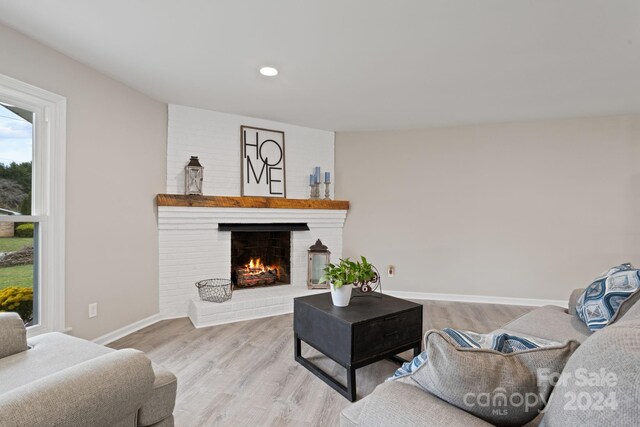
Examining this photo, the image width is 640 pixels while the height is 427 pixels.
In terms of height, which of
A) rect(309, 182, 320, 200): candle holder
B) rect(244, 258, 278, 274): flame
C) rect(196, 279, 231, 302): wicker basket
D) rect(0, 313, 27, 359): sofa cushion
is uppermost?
rect(309, 182, 320, 200): candle holder

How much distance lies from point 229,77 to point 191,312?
7.49 ft

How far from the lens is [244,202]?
3.74m

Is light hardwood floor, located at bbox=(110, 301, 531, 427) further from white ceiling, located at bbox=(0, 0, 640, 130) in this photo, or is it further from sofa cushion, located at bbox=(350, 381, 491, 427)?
white ceiling, located at bbox=(0, 0, 640, 130)

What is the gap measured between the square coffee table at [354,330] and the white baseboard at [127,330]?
162 centimetres

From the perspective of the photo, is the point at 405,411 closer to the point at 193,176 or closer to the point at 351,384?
the point at 351,384

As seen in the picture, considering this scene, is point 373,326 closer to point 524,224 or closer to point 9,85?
point 9,85

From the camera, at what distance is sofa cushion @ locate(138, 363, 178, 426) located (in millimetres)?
1338

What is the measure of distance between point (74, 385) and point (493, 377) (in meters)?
1.22

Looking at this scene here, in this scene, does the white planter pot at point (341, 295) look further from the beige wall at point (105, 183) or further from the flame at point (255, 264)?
the flame at point (255, 264)

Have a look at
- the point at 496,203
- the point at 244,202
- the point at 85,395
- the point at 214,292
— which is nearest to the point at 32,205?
the point at 214,292

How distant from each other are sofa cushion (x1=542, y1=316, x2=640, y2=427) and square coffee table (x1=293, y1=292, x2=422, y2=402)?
1.30 m

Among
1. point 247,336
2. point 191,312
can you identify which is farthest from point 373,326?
point 191,312

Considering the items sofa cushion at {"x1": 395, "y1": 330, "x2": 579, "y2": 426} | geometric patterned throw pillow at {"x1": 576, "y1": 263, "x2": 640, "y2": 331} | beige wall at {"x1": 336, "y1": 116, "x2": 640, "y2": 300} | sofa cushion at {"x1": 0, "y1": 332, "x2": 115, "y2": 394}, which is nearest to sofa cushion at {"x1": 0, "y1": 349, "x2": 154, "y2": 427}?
sofa cushion at {"x1": 0, "y1": 332, "x2": 115, "y2": 394}

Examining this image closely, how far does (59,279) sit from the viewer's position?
2418 mm
